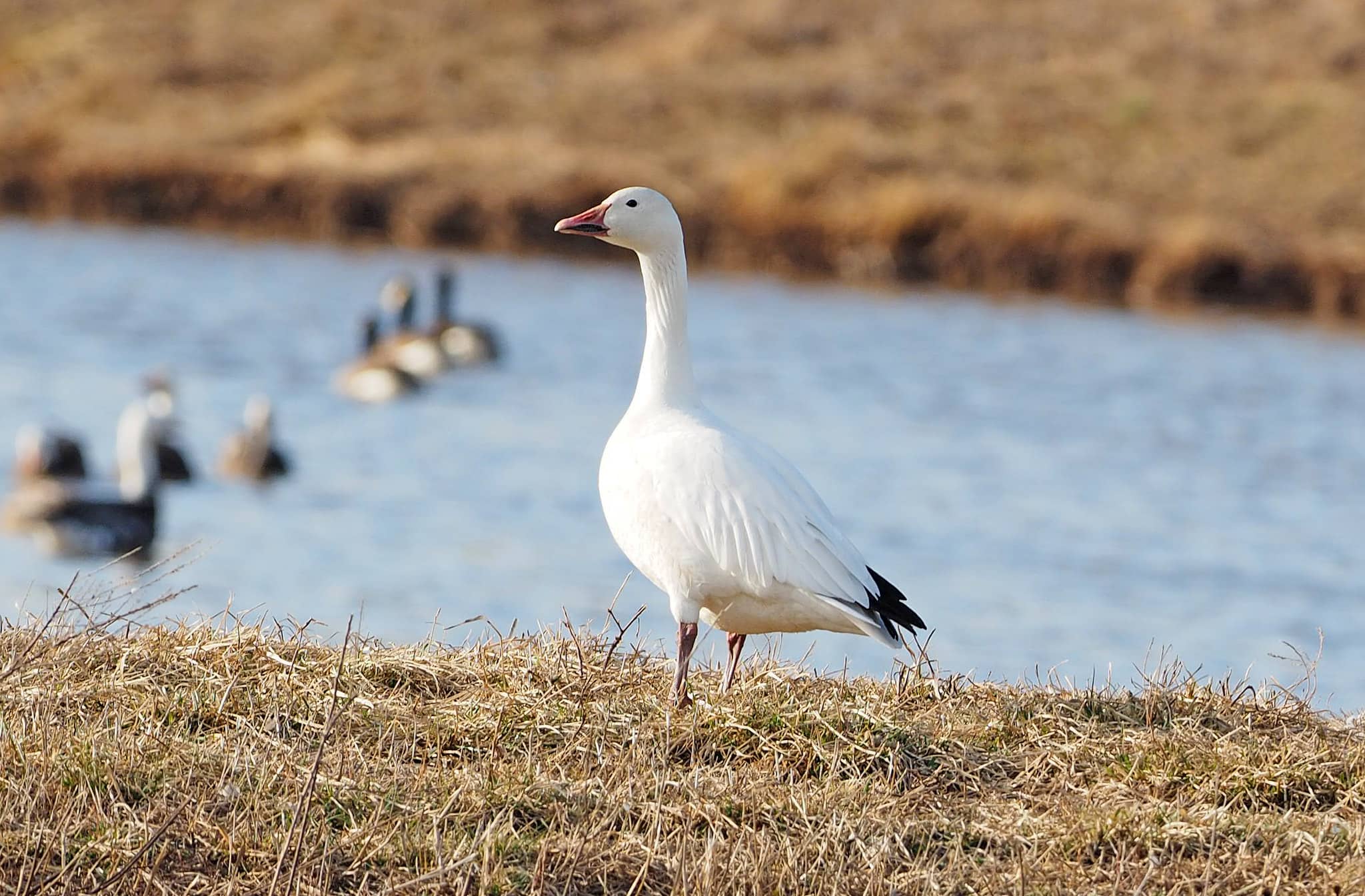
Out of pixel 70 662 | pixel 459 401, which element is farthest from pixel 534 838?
pixel 459 401

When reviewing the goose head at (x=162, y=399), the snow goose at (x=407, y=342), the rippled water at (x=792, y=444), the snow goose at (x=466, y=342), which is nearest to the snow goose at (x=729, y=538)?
the rippled water at (x=792, y=444)

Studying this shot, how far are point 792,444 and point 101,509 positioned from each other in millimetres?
6179

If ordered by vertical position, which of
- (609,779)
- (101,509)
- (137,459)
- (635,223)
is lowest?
(101,509)

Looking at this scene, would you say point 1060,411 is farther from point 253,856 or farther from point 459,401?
point 253,856

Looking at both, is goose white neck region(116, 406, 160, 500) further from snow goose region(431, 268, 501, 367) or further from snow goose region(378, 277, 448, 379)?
snow goose region(431, 268, 501, 367)

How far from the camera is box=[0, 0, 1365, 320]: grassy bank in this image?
26.2m

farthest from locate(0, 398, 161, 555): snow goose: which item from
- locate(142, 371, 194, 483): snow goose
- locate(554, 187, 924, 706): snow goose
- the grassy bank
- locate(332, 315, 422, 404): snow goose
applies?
the grassy bank

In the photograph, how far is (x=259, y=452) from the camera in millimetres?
16828

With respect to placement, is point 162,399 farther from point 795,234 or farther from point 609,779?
point 609,779

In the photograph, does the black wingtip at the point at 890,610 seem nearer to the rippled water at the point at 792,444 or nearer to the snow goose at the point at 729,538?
the snow goose at the point at 729,538

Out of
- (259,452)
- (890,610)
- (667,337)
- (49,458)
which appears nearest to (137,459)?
(49,458)

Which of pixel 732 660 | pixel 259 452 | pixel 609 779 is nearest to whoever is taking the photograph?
pixel 609 779

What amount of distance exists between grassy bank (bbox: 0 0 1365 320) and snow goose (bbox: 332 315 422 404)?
623 centimetres

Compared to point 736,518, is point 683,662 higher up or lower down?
lower down
